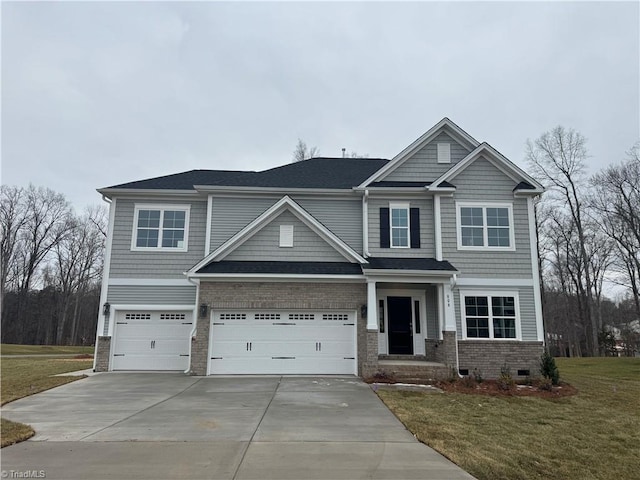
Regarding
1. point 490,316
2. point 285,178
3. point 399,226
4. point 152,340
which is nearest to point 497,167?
point 399,226

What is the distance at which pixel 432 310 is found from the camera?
49.0ft

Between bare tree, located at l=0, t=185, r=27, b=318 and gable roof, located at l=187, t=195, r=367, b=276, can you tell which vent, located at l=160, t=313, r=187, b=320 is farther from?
bare tree, located at l=0, t=185, r=27, b=318

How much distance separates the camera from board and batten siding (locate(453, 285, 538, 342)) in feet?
47.0

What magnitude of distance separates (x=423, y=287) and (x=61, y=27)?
46.2 feet

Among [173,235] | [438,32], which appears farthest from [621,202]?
[173,235]

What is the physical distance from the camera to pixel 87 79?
51.9 feet

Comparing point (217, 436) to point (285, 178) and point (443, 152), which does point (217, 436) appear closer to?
point (285, 178)

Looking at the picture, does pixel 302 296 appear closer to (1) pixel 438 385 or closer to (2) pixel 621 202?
(1) pixel 438 385

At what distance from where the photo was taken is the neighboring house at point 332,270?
13.7 meters

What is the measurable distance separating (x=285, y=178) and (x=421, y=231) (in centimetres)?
583

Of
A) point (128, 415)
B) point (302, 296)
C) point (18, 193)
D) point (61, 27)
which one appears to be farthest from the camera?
point (18, 193)

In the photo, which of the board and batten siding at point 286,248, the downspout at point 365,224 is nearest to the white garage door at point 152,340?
the board and batten siding at point 286,248

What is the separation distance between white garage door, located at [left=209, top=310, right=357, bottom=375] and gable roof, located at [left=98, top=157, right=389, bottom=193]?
17.0 feet

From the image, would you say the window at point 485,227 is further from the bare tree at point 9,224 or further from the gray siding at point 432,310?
the bare tree at point 9,224
